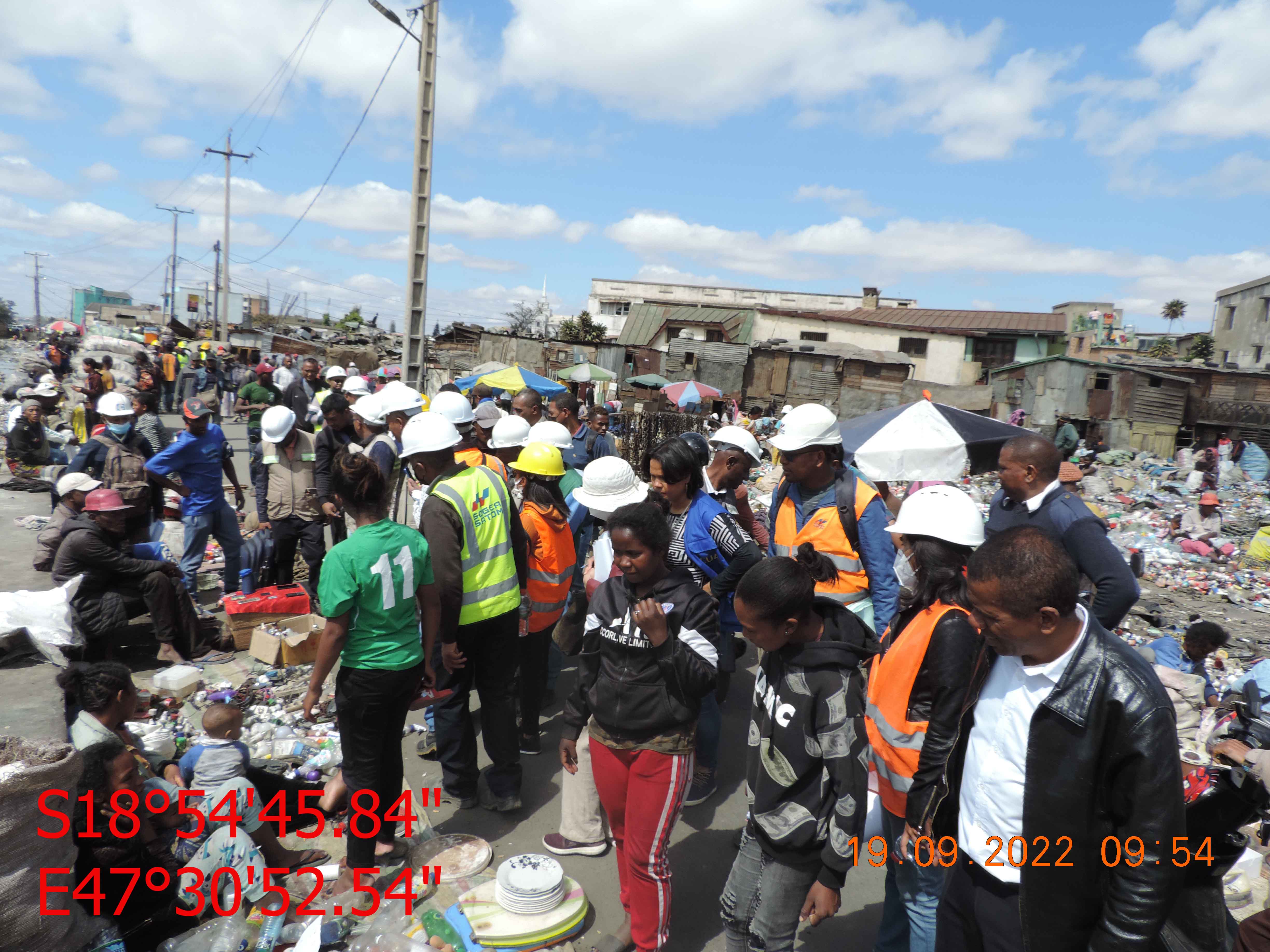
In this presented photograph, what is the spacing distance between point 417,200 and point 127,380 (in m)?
14.0

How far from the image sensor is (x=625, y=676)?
97.7 inches

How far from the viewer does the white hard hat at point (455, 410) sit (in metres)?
4.82

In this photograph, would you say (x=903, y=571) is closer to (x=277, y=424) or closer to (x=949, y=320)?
(x=277, y=424)

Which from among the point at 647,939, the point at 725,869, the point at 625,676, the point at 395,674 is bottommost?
the point at 725,869

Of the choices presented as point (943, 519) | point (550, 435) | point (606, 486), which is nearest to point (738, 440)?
point (606, 486)

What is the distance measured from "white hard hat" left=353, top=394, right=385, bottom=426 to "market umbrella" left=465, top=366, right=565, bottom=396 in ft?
18.7

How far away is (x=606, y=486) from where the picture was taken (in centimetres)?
350

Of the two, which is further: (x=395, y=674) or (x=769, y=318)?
A: (x=769, y=318)

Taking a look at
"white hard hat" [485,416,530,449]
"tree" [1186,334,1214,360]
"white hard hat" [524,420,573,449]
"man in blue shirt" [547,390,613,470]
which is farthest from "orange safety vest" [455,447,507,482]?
"tree" [1186,334,1214,360]

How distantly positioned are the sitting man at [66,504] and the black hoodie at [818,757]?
4.98m

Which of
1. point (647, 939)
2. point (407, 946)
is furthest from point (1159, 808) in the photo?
point (407, 946)

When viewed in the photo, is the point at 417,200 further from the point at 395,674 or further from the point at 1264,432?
the point at 1264,432

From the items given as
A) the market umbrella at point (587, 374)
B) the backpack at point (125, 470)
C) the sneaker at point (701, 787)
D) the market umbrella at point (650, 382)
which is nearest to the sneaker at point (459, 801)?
the sneaker at point (701, 787)

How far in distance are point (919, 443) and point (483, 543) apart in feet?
13.5
